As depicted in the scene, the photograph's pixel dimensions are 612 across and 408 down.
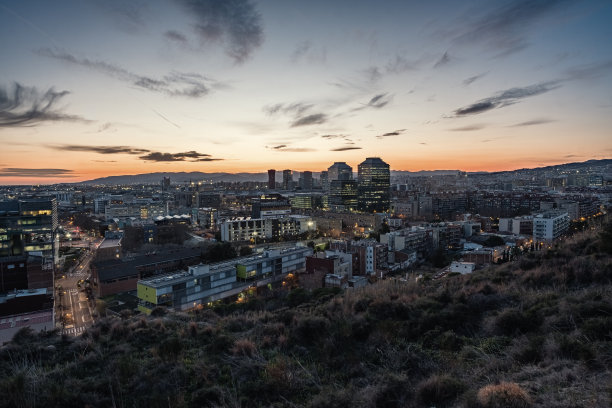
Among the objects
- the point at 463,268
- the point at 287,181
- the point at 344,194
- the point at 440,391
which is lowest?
the point at 463,268

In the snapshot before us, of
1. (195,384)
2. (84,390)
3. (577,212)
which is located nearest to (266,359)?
(195,384)

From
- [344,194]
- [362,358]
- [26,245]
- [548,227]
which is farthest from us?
[344,194]

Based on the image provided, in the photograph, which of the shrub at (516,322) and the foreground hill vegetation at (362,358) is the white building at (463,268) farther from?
the shrub at (516,322)

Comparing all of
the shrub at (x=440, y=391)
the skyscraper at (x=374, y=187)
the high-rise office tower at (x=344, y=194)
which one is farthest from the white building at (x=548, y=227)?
the high-rise office tower at (x=344, y=194)

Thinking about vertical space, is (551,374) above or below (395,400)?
above

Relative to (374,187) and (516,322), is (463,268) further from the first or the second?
(374,187)

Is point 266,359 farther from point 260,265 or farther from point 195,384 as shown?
point 260,265

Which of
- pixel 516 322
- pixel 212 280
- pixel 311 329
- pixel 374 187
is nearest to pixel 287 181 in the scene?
pixel 374 187
